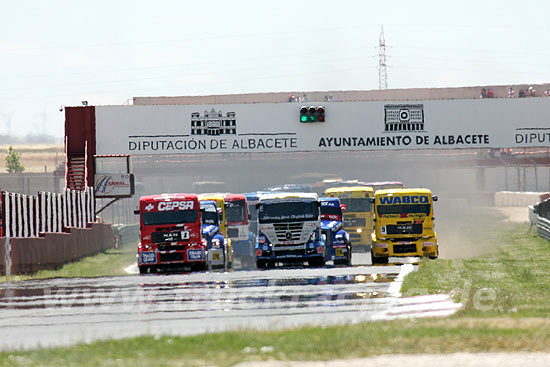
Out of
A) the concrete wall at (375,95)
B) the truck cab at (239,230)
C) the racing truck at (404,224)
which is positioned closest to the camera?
the racing truck at (404,224)

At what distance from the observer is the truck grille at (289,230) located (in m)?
30.7

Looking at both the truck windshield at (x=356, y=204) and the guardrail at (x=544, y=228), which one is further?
the truck windshield at (x=356, y=204)

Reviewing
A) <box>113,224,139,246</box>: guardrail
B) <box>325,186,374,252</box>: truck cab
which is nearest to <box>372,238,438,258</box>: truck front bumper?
<box>325,186,374,252</box>: truck cab

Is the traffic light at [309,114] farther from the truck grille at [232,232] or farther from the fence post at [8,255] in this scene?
the fence post at [8,255]

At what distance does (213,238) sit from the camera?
32.7 metres

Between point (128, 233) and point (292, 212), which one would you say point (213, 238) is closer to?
point (292, 212)

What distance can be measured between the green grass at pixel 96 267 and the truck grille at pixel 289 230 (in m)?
7.22

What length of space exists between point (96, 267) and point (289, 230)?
11.5 meters

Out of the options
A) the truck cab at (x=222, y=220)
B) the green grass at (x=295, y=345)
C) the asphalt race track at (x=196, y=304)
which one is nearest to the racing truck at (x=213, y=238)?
the truck cab at (x=222, y=220)

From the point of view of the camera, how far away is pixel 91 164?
45.2m

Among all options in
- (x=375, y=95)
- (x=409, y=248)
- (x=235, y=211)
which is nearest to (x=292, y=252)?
(x=409, y=248)

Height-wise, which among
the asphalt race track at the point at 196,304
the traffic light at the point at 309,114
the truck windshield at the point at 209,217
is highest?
the traffic light at the point at 309,114

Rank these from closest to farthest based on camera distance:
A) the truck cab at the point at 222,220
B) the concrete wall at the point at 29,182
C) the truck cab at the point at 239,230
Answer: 1. the truck cab at the point at 222,220
2. the truck cab at the point at 239,230
3. the concrete wall at the point at 29,182

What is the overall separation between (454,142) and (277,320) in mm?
29569
